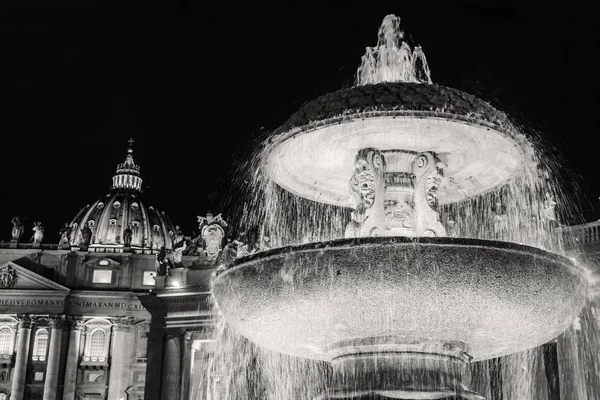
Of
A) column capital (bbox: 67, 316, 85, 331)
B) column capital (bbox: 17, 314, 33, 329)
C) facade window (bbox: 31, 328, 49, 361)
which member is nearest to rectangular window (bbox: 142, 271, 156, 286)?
column capital (bbox: 67, 316, 85, 331)

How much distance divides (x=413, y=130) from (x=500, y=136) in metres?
1.03

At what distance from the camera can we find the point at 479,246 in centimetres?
678

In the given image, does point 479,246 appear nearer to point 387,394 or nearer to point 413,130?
point 387,394

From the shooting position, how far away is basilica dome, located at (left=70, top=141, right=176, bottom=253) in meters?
104

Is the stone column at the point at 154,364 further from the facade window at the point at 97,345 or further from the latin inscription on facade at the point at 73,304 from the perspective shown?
the facade window at the point at 97,345

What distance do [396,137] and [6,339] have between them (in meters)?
62.5

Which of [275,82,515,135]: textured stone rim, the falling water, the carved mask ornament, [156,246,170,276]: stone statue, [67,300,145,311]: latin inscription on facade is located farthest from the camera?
[67,300,145,311]: latin inscription on facade

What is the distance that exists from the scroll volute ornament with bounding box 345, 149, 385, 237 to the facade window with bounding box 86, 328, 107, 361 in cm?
6120

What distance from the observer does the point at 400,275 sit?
22.5 feet

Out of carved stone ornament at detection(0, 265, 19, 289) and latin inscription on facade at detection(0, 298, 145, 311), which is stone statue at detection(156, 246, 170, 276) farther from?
carved stone ornament at detection(0, 265, 19, 289)

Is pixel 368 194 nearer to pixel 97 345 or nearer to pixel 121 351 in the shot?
pixel 121 351

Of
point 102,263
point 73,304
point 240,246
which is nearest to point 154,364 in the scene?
point 240,246

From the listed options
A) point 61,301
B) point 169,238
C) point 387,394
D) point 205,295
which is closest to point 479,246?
point 387,394

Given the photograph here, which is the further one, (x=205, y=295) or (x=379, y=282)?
(x=205, y=295)
